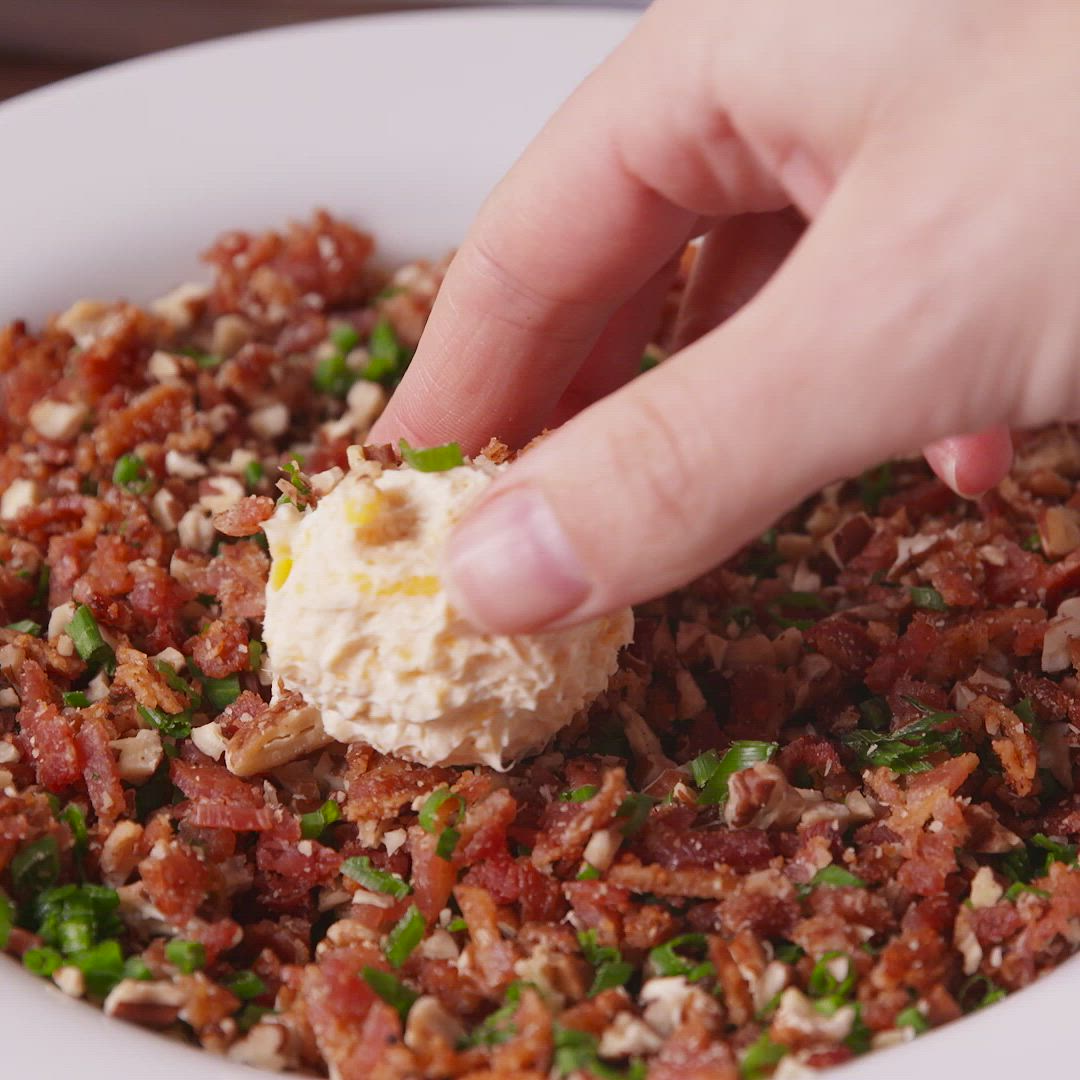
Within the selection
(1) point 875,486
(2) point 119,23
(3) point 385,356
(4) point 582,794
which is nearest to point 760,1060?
(4) point 582,794

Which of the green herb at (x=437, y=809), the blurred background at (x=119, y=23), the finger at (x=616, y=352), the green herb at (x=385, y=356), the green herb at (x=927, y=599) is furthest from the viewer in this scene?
the blurred background at (x=119, y=23)

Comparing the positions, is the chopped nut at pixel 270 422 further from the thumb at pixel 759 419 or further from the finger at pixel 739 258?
the thumb at pixel 759 419

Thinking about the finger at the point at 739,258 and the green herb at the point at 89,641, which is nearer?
the green herb at the point at 89,641

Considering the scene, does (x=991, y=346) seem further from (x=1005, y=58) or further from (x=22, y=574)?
(x=22, y=574)

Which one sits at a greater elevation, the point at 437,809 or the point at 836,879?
the point at 437,809

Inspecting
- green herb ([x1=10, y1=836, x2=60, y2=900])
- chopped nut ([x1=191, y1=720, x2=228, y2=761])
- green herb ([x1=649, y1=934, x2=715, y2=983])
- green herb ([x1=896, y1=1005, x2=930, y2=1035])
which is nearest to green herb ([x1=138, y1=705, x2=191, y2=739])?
chopped nut ([x1=191, y1=720, x2=228, y2=761])

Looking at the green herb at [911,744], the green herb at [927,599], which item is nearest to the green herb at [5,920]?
the green herb at [911,744]

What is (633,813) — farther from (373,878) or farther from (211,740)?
(211,740)
